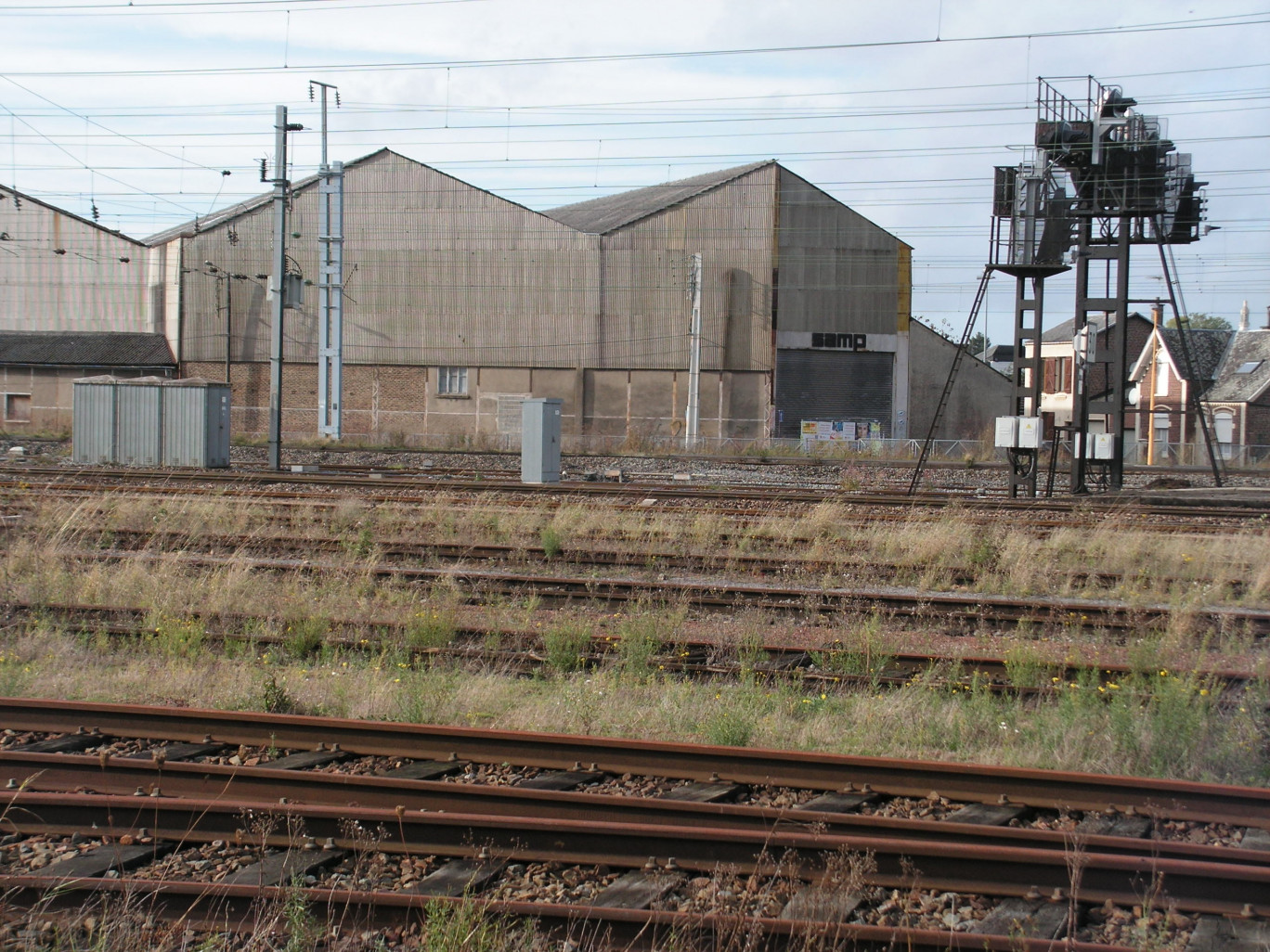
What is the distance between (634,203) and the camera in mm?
53188

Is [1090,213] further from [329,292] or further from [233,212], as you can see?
[233,212]

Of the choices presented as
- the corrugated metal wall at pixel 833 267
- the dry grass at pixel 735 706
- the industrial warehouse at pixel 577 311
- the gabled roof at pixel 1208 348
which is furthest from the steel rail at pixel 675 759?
the gabled roof at pixel 1208 348

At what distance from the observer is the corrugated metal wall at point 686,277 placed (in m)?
44.6

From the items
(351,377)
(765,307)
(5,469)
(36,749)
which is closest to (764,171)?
(765,307)

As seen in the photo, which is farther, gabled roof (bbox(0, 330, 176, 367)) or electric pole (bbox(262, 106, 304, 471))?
gabled roof (bbox(0, 330, 176, 367))

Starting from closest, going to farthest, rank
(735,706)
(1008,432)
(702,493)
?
1. (735,706)
2. (702,493)
3. (1008,432)

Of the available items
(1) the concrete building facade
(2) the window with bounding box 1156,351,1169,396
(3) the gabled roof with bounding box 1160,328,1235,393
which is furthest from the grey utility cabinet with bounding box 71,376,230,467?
(3) the gabled roof with bounding box 1160,328,1235,393

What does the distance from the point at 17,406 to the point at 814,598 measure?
47134 millimetres

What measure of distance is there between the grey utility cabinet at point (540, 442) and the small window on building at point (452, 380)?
24.1 m

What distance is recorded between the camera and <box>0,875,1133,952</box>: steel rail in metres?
4.00

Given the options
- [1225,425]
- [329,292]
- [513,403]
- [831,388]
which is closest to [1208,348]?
[1225,425]

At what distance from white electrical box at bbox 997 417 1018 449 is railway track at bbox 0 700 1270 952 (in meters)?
16.6

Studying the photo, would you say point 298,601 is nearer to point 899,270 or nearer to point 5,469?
point 5,469

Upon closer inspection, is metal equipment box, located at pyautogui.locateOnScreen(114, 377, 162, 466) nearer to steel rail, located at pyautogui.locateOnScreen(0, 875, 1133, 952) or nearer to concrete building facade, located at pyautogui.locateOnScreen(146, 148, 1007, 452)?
concrete building facade, located at pyautogui.locateOnScreen(146, 148, 1007, 452)
